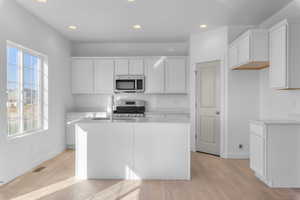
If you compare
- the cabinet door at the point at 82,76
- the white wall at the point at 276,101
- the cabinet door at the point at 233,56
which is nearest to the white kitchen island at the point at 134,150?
the white wall at the point at 276,101

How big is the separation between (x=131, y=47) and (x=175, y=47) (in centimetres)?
121

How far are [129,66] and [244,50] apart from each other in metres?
2.82

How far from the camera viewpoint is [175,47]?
19.2 feet

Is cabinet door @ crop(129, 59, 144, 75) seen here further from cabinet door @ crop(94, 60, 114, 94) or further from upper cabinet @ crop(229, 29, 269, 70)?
upper cabinet @ crop(229, 29, 269, 70)

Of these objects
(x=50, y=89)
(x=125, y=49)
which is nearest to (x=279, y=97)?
(x=125, y=49)

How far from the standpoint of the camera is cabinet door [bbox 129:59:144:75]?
550 cm

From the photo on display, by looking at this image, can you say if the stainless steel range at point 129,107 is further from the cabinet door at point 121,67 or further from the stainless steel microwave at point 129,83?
the cabinet door at point 121,67

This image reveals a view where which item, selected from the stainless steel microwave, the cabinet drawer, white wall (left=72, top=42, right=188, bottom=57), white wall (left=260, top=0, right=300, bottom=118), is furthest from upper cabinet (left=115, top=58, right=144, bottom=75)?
the cabinet drawer

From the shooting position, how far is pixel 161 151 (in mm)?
3217

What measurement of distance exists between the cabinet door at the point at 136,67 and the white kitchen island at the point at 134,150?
97.9 inches

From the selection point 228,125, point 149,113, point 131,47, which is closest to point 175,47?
point 131,47

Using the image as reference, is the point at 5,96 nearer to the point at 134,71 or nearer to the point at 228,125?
the point at 134,71

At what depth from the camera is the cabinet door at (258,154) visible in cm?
301

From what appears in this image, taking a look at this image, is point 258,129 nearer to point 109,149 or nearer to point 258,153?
point 258,153
